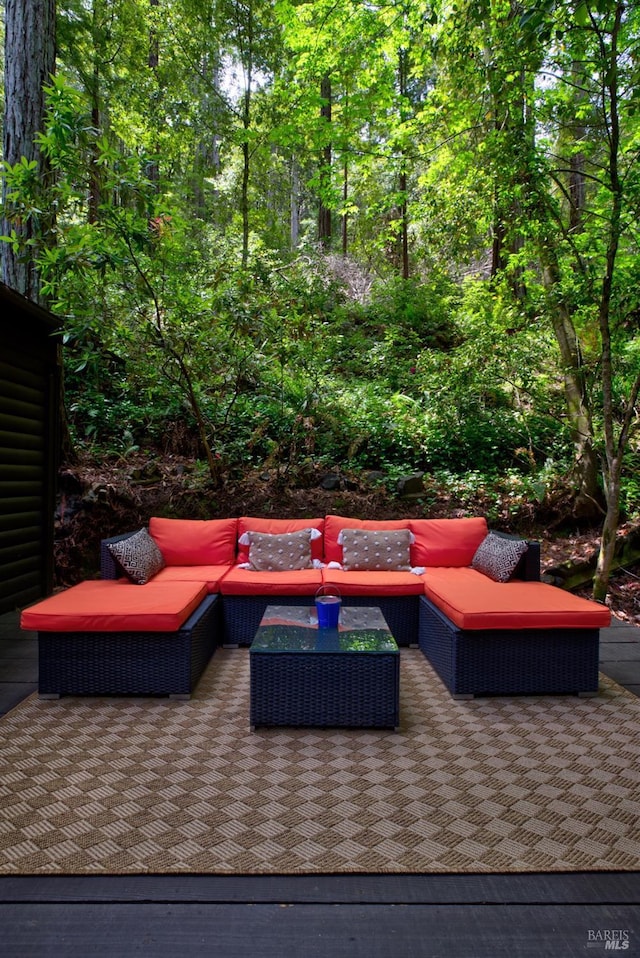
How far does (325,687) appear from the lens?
2820mm

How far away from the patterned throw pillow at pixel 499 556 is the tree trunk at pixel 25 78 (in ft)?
14.4

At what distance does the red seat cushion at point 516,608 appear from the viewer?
3.18 m

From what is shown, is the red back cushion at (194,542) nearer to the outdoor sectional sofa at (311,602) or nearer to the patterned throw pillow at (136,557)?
the outdoor sectional sofa at (311,602)

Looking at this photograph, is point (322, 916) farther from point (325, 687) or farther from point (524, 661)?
point (524, 661)

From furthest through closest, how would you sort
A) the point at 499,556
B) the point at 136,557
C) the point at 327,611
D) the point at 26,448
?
the point at 26,448
the point at 499,556
the point at 136,557
the point at 327,611

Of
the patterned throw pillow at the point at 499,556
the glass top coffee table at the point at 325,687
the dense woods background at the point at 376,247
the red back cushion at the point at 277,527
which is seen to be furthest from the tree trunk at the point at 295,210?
the glass top coffee table at the point at 325,687

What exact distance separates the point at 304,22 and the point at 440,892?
8.30 metres

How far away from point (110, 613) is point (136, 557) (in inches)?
36.2

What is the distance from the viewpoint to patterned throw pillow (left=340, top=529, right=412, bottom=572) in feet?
A: 14.7

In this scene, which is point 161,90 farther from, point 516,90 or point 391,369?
point 516,90

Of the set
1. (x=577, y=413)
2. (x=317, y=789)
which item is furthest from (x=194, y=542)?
(x=577, y=413)

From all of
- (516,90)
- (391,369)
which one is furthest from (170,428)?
(516,90)

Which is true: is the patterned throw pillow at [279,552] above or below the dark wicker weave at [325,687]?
above

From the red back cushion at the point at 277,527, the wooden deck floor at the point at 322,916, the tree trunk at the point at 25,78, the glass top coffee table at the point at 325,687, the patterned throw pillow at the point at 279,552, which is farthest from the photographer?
the tree trunk at the point at 25,78
